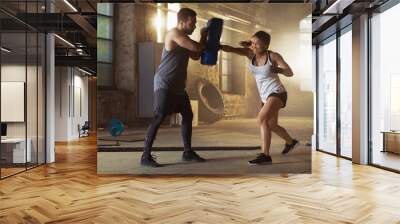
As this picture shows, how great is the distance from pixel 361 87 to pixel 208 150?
3.54 m

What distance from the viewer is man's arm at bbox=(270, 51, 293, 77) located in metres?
6.04

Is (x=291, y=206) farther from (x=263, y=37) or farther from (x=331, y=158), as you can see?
(x=331, y=158)

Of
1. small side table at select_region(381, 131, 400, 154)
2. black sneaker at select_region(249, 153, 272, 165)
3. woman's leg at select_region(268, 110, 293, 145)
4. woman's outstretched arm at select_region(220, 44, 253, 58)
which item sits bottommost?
black sneaker at select_region(249, 153, 272, 165)

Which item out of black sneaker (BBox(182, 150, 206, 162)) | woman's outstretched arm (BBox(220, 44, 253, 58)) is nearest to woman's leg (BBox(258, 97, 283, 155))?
woman's outstretched arm (BBox(220, 44, 253, 58))

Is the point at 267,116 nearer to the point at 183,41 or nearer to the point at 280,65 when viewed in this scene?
the point at 280,65

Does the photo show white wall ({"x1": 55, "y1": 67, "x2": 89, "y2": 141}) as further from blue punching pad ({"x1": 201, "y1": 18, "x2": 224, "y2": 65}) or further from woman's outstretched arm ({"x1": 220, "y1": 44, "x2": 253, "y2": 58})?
woman's outstretched arm ({"x1": 220, "y1": 44, "x2": 253, "y2": 58})

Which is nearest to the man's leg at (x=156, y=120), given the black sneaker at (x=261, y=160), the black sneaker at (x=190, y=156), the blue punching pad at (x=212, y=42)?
the black sneaker at (x=190, y=156)

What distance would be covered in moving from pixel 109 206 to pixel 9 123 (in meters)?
3.87

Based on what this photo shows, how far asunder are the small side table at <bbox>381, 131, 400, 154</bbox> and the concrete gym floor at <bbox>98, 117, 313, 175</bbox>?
173 cm

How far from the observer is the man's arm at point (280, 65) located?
604 cm

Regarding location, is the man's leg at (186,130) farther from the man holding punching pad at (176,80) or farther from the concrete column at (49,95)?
the concrete column at (49,95)

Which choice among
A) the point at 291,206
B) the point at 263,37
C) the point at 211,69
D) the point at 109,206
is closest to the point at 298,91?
the point at 263,37

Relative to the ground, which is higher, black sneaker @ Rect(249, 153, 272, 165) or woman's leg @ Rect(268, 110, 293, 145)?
woman's leg @ Rect(268, 110, 293, 145)

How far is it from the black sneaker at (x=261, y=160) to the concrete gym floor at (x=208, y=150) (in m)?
0.06
